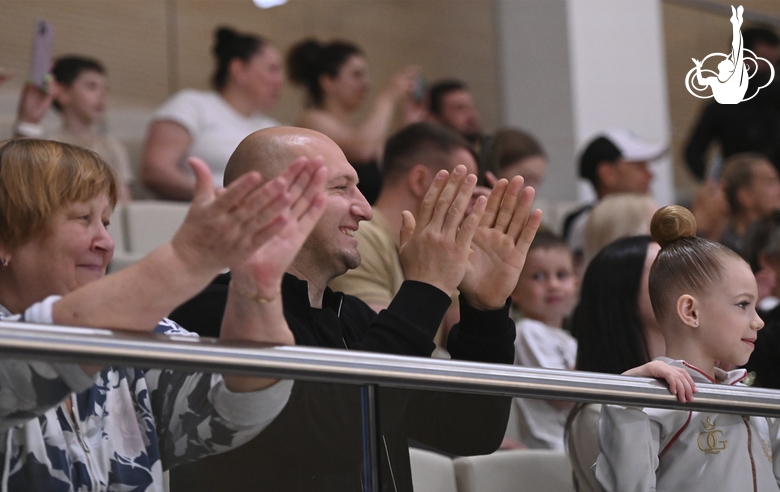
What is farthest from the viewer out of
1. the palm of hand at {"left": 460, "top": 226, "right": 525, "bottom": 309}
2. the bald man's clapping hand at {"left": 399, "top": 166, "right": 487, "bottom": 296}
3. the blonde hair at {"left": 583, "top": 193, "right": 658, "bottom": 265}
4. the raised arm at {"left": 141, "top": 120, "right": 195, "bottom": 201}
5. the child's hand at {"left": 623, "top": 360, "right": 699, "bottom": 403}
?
the raised arm at {"left": 141, "top": 120, "right": 195, "bottom": 201}

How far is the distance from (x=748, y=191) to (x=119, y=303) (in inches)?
130

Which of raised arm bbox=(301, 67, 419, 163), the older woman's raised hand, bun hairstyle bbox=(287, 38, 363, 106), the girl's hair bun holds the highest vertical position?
bun hairstyle bbox=(287, 38, 363, 106)

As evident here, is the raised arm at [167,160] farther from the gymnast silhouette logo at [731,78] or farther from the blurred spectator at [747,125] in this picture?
the blurred spectator at [747,125]

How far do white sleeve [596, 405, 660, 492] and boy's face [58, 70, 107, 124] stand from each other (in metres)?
2.61

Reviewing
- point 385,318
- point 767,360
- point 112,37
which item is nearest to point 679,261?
point 385,318

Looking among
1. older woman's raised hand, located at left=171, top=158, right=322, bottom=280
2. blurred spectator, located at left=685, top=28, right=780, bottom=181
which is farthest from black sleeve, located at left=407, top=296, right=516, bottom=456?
blurred spectator, located at left=685, top=28, right=780, bottom=181

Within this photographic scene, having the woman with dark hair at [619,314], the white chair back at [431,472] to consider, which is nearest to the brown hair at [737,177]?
the woman with dark hair at [619,314]

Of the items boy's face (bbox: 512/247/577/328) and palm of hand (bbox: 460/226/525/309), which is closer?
palm of hand (bbox: 460/226/525/309)

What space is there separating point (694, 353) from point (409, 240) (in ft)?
1.68

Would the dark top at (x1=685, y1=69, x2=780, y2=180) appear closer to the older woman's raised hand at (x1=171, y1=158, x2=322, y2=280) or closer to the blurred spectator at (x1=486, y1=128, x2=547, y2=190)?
the blurred spectator at (x1=486, y1=128, x2=547, y2=190)

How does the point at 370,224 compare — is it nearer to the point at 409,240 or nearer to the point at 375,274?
the point at 375,274

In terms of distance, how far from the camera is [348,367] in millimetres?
1184

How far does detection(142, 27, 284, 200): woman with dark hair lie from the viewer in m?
3.47

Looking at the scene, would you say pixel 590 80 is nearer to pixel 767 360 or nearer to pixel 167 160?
pixel 167 160
